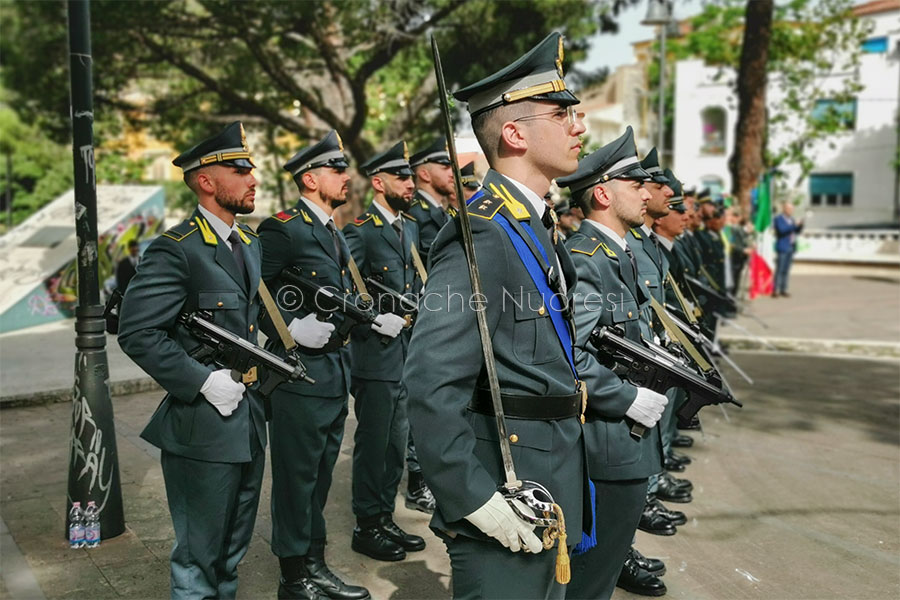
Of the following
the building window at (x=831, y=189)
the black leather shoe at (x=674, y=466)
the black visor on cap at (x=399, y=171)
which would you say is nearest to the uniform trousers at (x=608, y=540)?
the black visor on cap at (x=399, y=171)

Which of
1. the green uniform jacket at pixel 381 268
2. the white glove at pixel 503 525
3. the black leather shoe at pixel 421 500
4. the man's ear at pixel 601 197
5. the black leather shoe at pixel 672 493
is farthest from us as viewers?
the black leather shoe at pixel 672 493

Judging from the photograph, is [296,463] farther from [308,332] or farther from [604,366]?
[604,366]

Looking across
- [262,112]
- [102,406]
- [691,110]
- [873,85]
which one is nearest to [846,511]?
[102,406]

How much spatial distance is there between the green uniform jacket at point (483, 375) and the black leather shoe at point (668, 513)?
317 cm

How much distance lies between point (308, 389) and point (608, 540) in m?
1.69

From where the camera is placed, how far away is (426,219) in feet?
20.4

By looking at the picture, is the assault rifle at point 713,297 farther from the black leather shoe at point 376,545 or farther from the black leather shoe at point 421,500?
the black leather shoe at point 376,545

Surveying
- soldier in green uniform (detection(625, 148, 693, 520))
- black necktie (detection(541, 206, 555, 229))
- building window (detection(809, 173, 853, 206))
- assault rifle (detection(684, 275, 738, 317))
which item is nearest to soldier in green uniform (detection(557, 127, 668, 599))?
soldier in green uniform (detection(625, 148, 693, 520))

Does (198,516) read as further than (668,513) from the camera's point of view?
No

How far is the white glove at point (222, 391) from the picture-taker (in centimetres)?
355

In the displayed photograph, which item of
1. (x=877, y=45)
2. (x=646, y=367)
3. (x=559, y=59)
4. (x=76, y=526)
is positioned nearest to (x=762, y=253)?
(x=646, y=367)

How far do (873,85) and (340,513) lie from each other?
48.2 metres

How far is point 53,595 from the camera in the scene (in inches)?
170

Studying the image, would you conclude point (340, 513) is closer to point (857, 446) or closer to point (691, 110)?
point (857, 446)
